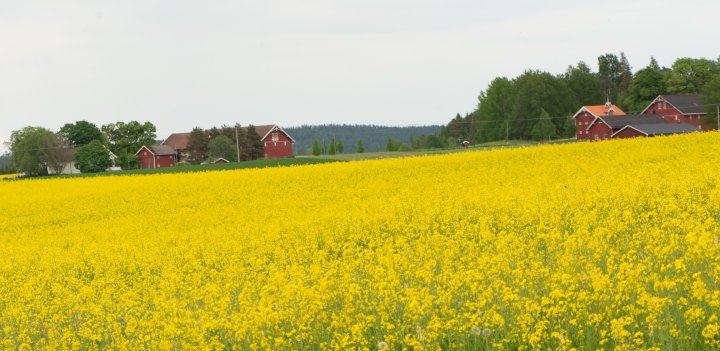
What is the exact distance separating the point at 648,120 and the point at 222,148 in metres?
54.1

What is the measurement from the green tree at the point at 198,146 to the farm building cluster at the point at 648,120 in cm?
4915

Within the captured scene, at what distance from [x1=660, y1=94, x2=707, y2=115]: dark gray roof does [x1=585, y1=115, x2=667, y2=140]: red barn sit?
47.9 feet

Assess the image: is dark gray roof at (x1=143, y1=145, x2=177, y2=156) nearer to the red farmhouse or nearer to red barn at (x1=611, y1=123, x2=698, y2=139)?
the red farmhouse

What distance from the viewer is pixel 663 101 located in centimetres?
11388

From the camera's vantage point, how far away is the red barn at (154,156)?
116812mm

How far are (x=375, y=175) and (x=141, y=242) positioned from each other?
1337 centimetres

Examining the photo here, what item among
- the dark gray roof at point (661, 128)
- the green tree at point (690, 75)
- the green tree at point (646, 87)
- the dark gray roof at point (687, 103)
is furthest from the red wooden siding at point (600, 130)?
the green tree at point (690, 75)

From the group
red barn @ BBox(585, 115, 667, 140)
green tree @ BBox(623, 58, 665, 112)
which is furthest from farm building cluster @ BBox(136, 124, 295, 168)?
green tree @ BBox(623, 58, 665, 112)

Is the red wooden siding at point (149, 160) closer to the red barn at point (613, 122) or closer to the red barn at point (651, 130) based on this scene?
the red barn at point (613, 122)

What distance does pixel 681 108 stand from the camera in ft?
365

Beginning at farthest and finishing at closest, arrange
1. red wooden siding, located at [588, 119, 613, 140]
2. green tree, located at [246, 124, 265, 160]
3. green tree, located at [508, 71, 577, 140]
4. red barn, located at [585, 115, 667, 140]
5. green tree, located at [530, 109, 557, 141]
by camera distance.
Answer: green tree, located at [508, 71, 577, 140] → green tree, located at [530, 109, 557, 141] → green tree, located at [246, 124, 265, 160] → red wooden siding, located at [588, 119, 613, 140] → red barn, located at [585, 115, 667, 140]

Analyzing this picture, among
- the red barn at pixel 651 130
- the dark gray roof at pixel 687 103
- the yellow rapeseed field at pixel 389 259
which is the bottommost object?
the yellow rapeseed field at pixel 389 259

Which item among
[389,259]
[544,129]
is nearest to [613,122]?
[544,129]

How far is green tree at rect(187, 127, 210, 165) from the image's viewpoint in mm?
97938
